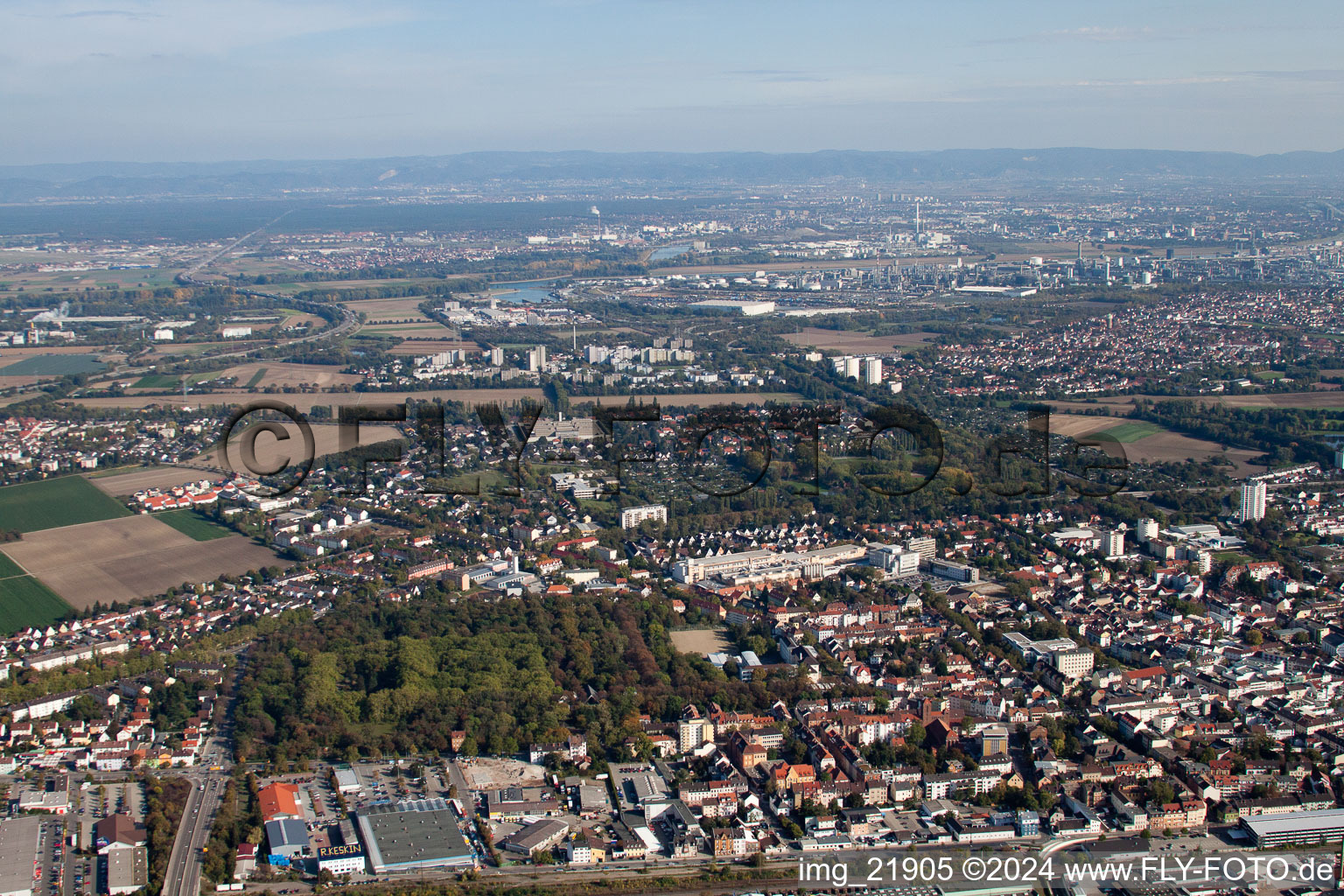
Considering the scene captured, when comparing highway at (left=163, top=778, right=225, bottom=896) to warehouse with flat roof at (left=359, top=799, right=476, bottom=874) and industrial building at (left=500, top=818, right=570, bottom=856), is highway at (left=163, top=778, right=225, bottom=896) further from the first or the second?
industrial building at (left=500, top=818, right=570, bottom=856)

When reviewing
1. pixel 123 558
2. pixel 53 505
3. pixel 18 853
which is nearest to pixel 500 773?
pixel 18 853

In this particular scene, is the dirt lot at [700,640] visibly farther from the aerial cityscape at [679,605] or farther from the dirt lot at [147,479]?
the dirt lot at [147,479]

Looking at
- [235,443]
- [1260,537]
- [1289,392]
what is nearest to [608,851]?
[1260,537]

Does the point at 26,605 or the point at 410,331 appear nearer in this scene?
the point at 26,605

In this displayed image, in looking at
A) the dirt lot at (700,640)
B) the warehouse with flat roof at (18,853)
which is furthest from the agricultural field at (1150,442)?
→ the warehouse with flat roof at (18,853)

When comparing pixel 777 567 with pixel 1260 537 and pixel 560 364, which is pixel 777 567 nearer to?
pixel 1260 537

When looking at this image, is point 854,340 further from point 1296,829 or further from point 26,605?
point 1296,829
